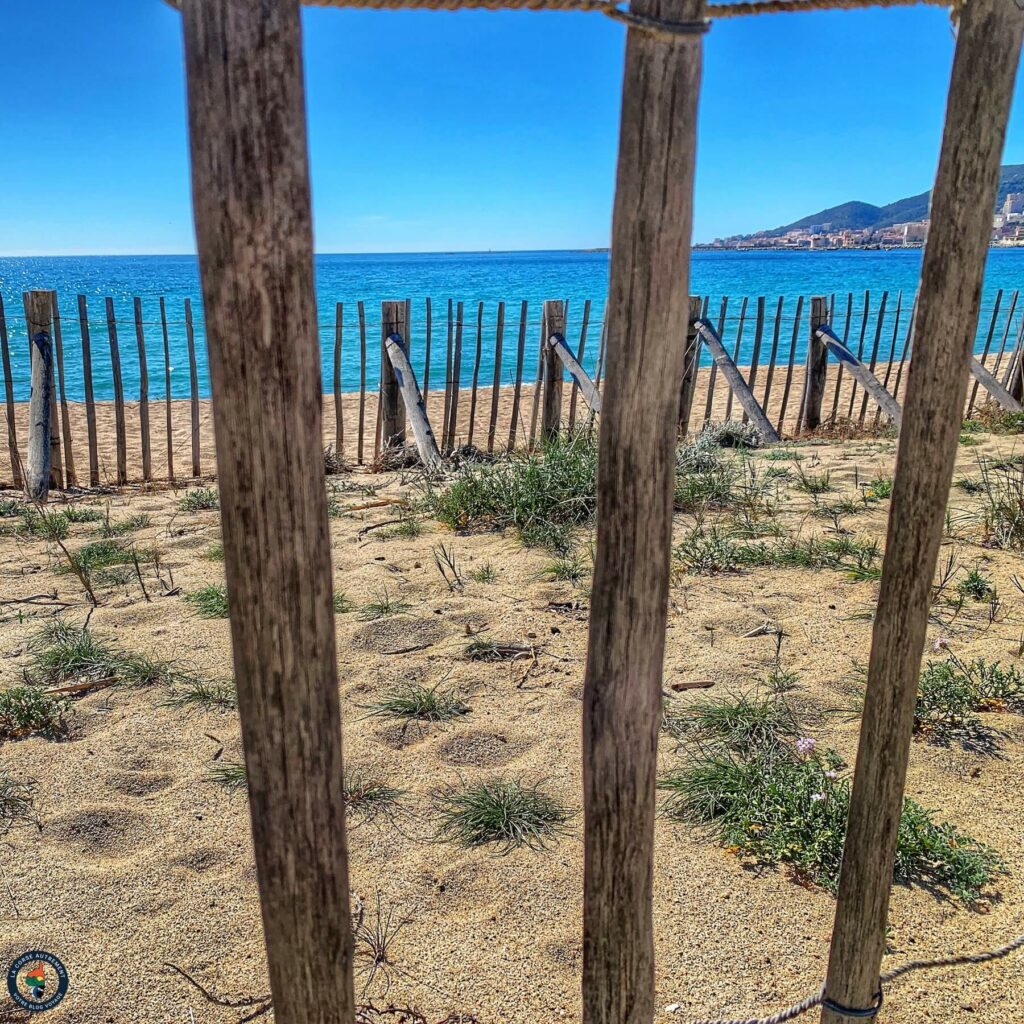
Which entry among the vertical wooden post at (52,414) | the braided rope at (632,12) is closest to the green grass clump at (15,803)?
the braided rope at (632,12)

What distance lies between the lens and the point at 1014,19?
1.38 m

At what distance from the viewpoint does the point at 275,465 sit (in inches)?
41.9

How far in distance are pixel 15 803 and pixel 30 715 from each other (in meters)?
0.46

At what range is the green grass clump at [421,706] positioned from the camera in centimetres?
312

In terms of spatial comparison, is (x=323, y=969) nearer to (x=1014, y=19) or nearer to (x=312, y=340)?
(x=312, y=340)

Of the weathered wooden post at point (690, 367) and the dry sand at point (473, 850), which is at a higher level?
the weathered wooden post at point (690, 367)

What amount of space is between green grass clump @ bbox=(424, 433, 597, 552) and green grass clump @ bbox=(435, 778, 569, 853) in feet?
6.93

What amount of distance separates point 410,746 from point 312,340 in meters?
2.15

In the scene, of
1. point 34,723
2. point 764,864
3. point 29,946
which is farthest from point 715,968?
point 34,723

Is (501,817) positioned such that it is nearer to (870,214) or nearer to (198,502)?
(198,502)

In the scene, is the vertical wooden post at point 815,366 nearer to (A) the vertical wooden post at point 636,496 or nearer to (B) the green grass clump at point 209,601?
(B) the green grass clump at point 209,601

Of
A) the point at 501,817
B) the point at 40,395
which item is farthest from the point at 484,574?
the point at 40,395

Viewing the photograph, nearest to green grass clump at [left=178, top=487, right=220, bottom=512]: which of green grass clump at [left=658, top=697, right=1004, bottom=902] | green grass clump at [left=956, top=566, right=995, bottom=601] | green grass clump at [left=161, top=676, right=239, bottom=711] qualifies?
green grass clump at [left=161, top=676, right=239, bottom=711]

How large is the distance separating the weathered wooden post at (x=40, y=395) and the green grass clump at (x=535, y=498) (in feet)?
9.27
